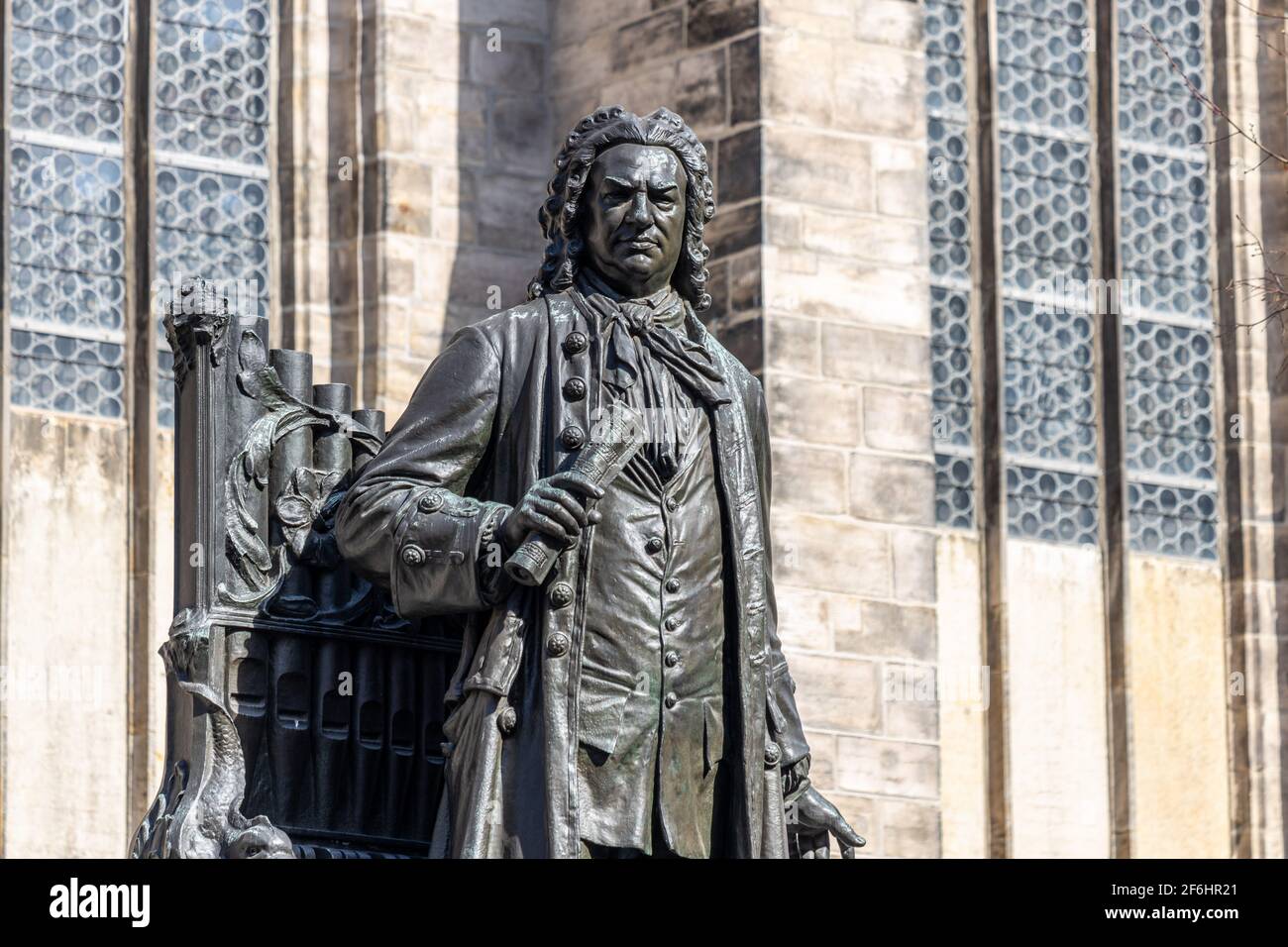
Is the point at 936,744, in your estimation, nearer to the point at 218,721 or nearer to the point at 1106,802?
the point at 1106,802

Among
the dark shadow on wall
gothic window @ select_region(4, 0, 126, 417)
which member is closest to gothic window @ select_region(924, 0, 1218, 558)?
the dark shadow on wall

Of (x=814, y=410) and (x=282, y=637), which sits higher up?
(x=814, y=410)

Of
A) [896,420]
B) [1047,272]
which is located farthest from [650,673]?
[1047,272]

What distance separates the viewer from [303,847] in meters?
8.58

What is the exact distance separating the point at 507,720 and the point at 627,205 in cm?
114

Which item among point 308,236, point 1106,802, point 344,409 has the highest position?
point 308,236

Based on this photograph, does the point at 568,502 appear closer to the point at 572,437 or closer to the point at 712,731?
the point at 572,437

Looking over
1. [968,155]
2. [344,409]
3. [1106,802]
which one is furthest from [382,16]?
[344,409]

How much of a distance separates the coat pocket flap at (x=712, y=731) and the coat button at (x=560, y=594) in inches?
14.0

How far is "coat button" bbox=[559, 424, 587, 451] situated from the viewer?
8180 mm

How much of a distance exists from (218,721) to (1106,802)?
9.22 metres

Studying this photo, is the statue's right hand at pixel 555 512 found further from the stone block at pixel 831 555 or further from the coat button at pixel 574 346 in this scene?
the stone block at pixel 831 555

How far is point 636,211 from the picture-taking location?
8.41m
